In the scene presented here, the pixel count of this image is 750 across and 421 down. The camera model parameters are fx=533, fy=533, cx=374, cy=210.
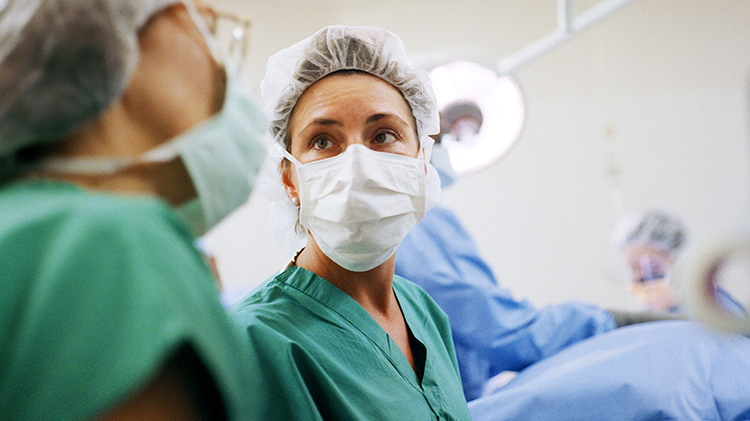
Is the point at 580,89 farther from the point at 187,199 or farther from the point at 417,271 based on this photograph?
the point at 187,199

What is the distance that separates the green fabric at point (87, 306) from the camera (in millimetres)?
420

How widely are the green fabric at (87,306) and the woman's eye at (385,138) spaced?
0.68 meters

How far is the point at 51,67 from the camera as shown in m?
0.52

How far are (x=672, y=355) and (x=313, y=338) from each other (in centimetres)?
90

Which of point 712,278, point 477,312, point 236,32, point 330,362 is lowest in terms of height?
point 477,312

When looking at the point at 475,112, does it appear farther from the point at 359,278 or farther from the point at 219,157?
the point at 219,157

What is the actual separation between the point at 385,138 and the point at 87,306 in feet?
2.56

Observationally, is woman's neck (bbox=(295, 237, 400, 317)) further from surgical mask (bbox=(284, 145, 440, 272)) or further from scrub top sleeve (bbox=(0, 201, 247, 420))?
scrub top sleeve (bbox=(0, 201, 247, 420))

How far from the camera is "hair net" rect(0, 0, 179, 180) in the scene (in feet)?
1.69

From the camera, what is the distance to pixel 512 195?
13.0ft

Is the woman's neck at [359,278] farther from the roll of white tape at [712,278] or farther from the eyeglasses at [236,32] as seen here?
the roll of white tape at [712,278]

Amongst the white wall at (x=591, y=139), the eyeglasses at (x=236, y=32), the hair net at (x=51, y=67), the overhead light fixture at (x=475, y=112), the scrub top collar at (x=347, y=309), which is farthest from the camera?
the white wall at (x=591, y=139)

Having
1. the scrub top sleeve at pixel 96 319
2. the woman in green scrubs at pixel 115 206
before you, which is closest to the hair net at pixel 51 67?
the woman in green scrubs at pixel 115 206

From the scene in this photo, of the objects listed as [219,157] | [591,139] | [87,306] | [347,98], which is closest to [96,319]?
[87,306]
